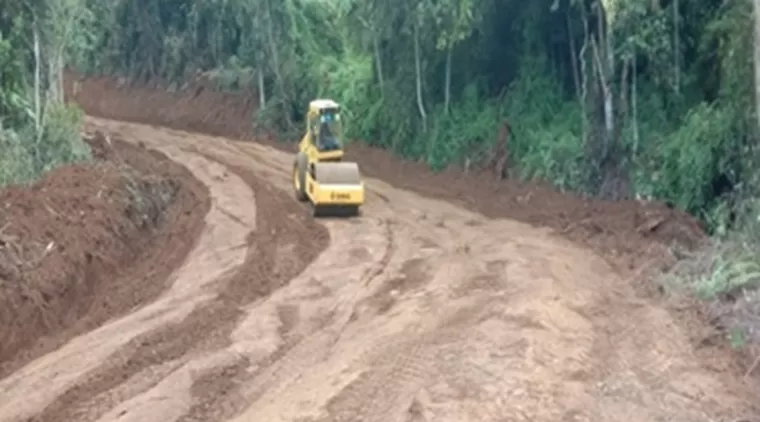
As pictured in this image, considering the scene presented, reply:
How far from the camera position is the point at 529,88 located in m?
27.3

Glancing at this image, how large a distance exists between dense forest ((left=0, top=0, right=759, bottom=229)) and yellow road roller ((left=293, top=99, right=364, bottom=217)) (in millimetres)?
5185

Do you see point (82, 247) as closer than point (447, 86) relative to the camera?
Yes

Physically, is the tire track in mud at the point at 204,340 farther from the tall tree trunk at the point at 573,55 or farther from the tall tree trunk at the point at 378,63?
the tall tree trunk at the point at 378,63

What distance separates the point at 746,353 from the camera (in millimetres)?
13070

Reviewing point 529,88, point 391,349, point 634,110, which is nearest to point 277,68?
point 529,88

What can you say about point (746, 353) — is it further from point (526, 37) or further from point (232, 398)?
point (526, 37)

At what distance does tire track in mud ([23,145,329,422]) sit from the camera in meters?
11.6

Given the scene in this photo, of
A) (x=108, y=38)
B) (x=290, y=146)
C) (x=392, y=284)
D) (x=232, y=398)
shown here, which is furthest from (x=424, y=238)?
(x=108, y=38)

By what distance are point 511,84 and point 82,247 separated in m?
13.7

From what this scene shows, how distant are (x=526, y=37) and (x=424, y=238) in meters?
9.06

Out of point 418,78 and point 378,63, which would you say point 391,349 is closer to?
point 418,78

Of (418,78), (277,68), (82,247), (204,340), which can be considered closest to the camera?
(204,340)

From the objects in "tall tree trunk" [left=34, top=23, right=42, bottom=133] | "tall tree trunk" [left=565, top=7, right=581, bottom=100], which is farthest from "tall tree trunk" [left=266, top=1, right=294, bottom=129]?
"tall tree trunk" [left=565, top=7, right=581, bottom=100]

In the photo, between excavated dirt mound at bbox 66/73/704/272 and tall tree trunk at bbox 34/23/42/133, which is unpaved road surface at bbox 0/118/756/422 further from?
tall tree trunk at bbox 34/23/42/133
